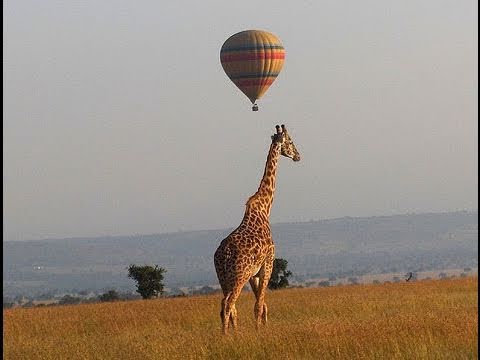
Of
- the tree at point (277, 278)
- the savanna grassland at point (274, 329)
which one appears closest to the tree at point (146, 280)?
the tree at point (277, 278)

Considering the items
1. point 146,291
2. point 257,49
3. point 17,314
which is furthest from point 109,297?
point 17,314

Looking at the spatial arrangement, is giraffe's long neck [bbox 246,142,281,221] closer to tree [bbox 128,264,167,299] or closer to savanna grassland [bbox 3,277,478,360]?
savanna grassland [bbox 3,277,478,360]

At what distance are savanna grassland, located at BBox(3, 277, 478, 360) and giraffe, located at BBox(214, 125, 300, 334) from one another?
0.48 m

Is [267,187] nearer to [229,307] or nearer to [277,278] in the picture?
[229,307]

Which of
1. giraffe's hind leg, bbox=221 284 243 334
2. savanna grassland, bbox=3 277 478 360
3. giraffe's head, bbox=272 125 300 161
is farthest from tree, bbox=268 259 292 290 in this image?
giraffe's hind leg, bbox=221 284 243 334

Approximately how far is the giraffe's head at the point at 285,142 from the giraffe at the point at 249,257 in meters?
0.94

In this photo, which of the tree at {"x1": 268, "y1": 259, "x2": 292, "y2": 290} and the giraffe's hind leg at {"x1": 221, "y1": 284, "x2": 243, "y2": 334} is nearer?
the giraffe's hind leg at {"x1": 221, "y1": 284, "x2": 243, "y2": 334}

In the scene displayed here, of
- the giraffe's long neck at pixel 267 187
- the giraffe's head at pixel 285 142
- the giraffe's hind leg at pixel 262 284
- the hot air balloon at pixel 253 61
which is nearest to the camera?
the giraffe's hind leg at pixel 262 284

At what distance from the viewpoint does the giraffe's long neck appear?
19.9 metres

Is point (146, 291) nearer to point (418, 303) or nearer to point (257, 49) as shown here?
point (257, 49)

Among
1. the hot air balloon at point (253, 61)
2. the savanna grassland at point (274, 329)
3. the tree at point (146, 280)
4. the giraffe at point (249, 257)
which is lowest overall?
the savanna grassland at point (274, 329)

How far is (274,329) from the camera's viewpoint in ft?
60.5

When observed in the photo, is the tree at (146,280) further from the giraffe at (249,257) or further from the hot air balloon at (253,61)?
the giraffe at (249,257)

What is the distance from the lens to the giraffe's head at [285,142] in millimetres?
21141
